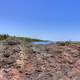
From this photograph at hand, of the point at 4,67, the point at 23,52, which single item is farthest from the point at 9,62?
the point at 23,52

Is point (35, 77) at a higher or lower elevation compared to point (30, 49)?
lower

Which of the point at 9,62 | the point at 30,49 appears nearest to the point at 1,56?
the point at 9,62

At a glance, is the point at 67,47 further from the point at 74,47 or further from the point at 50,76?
the point at 50,76

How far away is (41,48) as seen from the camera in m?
9.17

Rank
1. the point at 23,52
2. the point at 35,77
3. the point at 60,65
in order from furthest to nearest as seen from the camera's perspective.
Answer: the point at 23,52
the point at 60,65
the point at 35,77

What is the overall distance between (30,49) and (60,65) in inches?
57.4

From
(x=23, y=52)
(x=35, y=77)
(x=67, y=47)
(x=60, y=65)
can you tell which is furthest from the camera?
(x=67, y=47)

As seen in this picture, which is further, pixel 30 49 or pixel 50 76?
pixel 30 49

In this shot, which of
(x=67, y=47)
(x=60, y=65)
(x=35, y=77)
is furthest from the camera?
(x=67, y=47)

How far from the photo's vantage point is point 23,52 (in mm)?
8703

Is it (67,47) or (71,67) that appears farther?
(67,47)

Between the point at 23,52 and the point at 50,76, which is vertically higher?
the point at 23,52

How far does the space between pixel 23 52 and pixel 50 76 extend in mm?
1536

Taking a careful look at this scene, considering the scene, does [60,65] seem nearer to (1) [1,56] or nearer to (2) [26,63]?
(2) [26,63]
